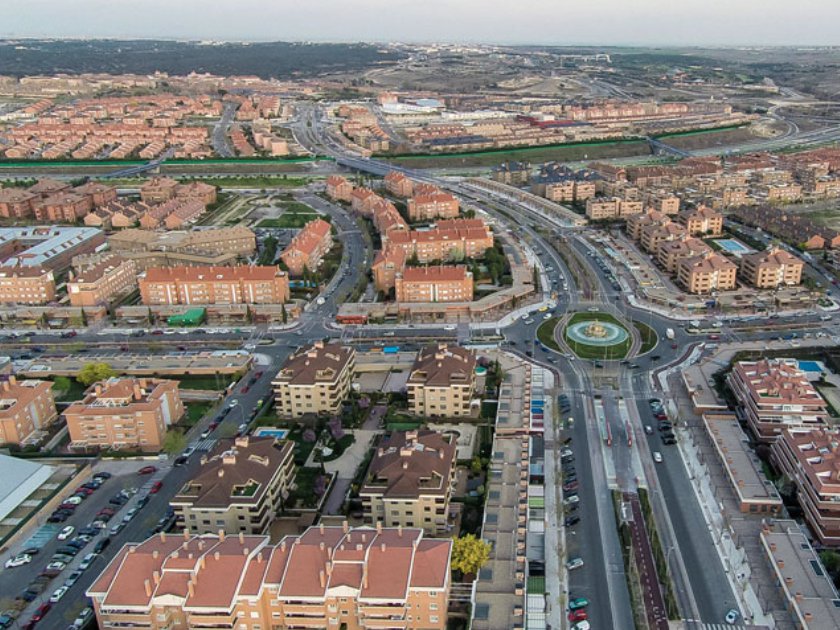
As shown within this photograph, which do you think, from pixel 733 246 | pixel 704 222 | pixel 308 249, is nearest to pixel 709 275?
pixel 733 246

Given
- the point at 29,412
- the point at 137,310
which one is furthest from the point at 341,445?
the point at 137,310

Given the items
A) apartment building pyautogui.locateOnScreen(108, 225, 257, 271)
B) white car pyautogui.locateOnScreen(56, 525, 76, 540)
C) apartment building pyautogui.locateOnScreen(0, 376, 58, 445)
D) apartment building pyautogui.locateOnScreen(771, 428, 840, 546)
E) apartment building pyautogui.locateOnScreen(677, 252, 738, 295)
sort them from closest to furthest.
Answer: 1. apartment building pyautogui.locateOnScreen(771, 428, 840, 546)
2. white car pyautogui.locateOnScreen(56, 525, 76, 540)
3. apartment building pyautogui.locateOnScreen(0, 376, 58, 445)
4. apartment building pyautogui.locateOnScreen(677, 252, 738, 295)
5. apartment building pyautogui.locateOnScreen(108, 225, 257, 271)

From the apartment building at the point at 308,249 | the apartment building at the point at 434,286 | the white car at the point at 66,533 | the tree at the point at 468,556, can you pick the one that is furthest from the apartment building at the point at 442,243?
the tree at the point at 468,556

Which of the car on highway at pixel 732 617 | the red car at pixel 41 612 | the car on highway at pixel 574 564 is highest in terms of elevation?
the car on highway at pixel 732 617

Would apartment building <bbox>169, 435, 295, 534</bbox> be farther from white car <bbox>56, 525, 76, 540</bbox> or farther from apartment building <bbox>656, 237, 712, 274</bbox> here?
apartment building <bbox>656, 237, 712, 274</bbox>

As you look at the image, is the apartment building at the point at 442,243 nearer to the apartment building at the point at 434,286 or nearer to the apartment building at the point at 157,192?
the apartment building at the point at 434,286

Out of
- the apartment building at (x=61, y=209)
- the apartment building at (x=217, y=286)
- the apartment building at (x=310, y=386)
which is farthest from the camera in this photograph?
the apartment building at (x=61, y=209)

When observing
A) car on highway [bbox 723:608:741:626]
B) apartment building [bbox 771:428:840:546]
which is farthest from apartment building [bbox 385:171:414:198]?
car on highway [bbox 723:608:741:626]
